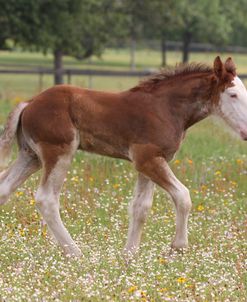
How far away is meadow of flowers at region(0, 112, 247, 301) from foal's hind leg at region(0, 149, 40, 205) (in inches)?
17.7

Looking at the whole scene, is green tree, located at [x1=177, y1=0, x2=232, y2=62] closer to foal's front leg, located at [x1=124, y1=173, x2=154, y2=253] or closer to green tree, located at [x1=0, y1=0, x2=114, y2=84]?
green tree, located at [x1=0, y1=0, x2=114, y2=84]

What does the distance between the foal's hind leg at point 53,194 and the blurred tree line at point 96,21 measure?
57.3ft

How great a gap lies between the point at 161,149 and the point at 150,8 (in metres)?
26.6

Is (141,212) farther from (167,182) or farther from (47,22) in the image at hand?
(47,22)

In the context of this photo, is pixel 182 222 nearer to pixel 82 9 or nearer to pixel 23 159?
pixel 23 159

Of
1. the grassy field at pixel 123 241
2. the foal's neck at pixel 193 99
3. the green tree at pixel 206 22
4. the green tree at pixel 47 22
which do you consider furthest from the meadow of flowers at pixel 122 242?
the green tree at pixel 206 22

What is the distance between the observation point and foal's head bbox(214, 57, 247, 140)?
8.67 m

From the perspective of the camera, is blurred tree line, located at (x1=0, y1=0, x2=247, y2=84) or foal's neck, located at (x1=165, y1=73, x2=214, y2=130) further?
blurred tree line, located at (x1=0, y1=0, x2=247, y2=84)

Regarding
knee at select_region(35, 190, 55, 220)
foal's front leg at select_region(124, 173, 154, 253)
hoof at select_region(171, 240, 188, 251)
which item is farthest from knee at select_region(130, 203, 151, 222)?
knee at select_region(35, 190, 55, 220)

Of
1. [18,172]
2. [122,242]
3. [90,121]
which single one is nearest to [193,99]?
[90,121]

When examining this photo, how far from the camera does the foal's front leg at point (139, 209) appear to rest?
29.2ft

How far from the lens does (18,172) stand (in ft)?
29.6

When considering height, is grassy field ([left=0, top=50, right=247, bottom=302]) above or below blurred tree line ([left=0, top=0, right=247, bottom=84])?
above

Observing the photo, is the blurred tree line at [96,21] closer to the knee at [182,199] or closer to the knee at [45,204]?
the knee at [45,204]
